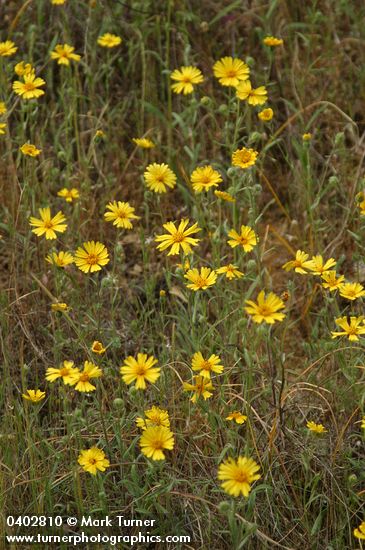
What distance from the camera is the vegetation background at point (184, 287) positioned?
8.18ft

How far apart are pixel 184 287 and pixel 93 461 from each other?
3.15 feet

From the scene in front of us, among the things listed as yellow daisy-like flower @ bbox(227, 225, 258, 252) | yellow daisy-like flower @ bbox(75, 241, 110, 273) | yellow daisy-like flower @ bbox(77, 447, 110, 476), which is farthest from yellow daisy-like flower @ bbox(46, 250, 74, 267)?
yellow daisy-like flower @ bbox(77, 447, 110, 476)

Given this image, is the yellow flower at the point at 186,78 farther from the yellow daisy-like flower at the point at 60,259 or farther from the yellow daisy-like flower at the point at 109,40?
the yellow daisy-like flower at the point at 60,259

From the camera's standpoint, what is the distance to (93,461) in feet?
7.84

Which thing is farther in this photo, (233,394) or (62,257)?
(62,257)

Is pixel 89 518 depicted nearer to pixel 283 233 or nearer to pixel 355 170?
pixel 283 233

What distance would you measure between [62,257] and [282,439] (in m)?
0.87

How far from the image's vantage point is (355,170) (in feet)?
12.4

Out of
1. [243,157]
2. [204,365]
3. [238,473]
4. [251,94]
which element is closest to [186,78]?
[251,94]

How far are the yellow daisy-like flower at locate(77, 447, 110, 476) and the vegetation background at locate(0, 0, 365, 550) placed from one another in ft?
0.17

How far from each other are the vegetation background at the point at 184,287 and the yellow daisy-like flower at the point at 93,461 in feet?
0.17

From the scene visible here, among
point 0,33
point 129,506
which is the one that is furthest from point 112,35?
point 129,506

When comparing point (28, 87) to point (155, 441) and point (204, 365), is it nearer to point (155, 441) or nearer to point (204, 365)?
point (204, 365)

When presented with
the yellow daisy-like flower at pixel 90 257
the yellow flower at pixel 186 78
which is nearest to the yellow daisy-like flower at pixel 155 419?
the yellow daisy-like flower at pixel 90 257
